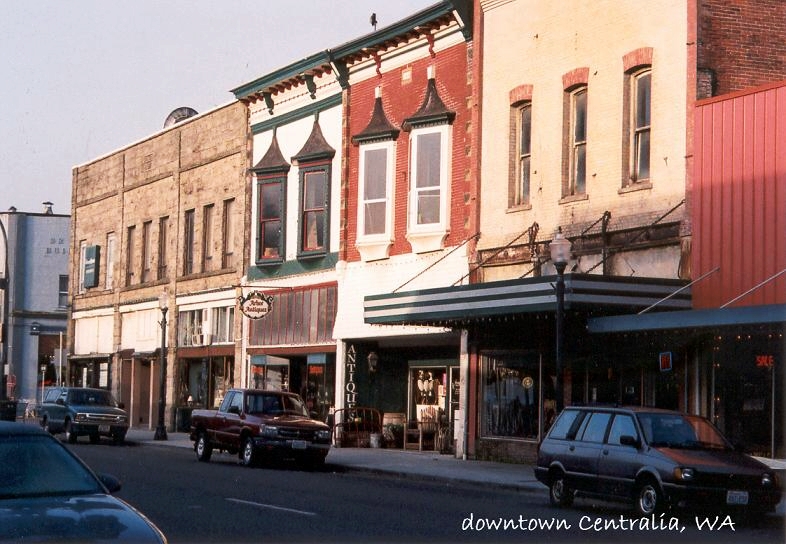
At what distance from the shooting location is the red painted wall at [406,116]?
3209cm

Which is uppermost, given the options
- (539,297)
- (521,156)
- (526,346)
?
(521,156)

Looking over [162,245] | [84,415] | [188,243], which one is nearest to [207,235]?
[188,243]

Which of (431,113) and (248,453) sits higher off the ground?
(431,113)

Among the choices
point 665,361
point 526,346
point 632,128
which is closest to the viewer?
point 665,361

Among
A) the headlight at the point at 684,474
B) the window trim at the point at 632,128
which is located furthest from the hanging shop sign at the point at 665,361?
the headlight at the point at 684,474

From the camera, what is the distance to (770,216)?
22.6m

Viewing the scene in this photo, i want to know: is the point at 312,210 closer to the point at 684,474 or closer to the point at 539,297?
the point at 539,297

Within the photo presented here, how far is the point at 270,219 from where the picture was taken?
40.7 m

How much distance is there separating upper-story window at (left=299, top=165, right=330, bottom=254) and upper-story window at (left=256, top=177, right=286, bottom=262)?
1.36 m

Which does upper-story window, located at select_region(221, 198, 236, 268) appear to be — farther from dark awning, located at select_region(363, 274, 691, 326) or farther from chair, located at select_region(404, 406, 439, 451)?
dark awning, located at select_region(363, 274, 691, 326)

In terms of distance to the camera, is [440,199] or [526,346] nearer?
[526,346]

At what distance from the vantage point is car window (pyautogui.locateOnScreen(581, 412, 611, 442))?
62.5ft

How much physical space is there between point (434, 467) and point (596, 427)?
902 centimetres

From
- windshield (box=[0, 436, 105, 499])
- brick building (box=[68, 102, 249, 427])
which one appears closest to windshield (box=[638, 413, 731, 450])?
windshield (box=[0, 436, 105, 499])
